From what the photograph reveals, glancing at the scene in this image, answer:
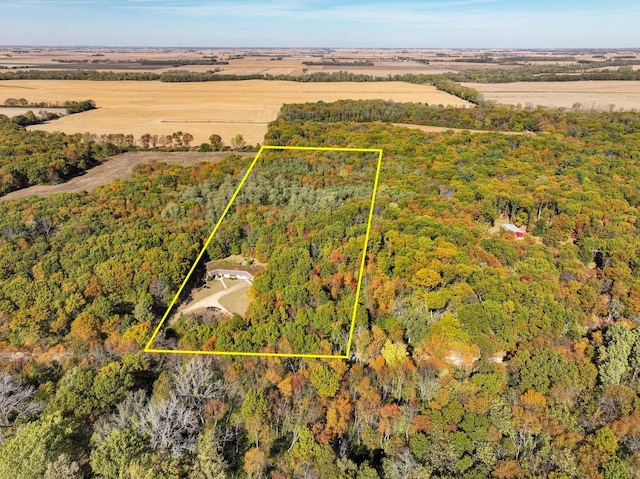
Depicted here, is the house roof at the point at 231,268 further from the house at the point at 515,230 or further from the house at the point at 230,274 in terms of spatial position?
the house at the point at 515,230

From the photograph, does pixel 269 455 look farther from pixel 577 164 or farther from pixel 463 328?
pixel 577 164

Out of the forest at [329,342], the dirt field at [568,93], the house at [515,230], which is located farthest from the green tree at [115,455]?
the dirt field at [568,93]

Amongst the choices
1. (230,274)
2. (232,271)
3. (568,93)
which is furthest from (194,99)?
(568,93)

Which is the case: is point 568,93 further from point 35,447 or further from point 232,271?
point 35,447

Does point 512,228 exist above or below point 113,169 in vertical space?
below

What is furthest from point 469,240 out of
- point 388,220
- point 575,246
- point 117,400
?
point 117,400

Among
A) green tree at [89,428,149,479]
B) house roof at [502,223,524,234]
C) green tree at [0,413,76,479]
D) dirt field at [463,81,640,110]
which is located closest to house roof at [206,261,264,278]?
green tree at [89,428,149,479]
